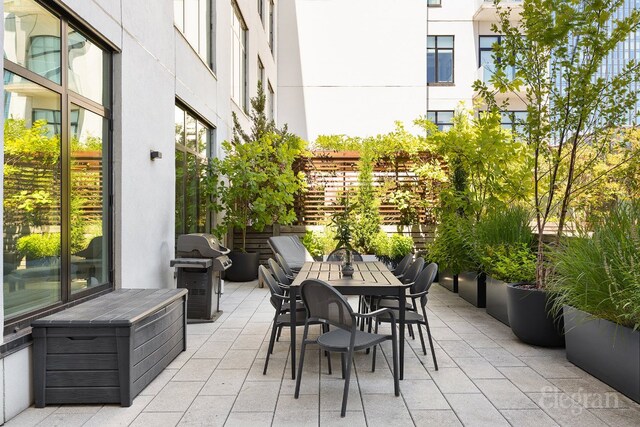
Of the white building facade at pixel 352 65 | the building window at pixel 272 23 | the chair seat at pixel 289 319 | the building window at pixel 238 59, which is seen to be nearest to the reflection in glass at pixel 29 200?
the chair seat at pixel 289 319

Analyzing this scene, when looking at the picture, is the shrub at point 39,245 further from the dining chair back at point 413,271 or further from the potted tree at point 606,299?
the potted tree at point 606,299

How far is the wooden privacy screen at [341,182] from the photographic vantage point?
10664 millimetres

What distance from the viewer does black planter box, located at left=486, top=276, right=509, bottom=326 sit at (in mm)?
6102

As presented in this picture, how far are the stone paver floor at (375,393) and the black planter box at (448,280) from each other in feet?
10.6

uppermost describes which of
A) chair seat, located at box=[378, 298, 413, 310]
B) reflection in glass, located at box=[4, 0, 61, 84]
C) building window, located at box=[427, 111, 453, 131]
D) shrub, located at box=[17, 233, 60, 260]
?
building window, located at box=[427, 111, 453, 131]

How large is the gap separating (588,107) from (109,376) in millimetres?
4581

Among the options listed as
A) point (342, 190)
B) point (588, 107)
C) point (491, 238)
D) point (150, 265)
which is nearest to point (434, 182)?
point (342, 190)

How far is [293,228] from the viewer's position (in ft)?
35.1

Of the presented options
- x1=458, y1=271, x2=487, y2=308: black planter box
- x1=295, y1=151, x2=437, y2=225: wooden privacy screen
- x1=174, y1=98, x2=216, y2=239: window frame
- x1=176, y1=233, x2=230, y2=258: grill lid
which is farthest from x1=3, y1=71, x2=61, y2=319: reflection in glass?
x1=295, y1=151, x2=437, y2=225: wooden privacy screen

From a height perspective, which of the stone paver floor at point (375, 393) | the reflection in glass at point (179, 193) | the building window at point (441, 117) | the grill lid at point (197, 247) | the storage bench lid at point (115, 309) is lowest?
the stone paver floor at point (375, 393)

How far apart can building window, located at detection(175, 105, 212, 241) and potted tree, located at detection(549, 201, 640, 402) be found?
5030 millimetres

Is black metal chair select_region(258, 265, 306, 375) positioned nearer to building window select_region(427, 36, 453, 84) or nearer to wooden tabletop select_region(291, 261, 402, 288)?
wooden tabletop select_region(291, 261, 402, 288)

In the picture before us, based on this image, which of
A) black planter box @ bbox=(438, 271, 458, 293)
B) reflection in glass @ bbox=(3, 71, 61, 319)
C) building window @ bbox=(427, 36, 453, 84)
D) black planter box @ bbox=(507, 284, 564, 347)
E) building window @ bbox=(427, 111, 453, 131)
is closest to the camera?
reflection in glass @ bbox=(3, 71, 61, 319)

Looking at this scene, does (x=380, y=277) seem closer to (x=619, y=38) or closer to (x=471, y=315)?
(x=471, y=315)
